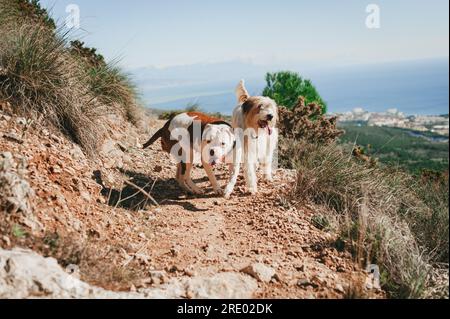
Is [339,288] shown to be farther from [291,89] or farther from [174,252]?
[291,89]

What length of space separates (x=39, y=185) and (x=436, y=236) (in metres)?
4.49

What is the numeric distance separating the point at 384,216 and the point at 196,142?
107 inches

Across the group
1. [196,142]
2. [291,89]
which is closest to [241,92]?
[196,142]

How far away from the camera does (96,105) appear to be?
6328 mm

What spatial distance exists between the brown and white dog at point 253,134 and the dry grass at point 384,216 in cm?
75

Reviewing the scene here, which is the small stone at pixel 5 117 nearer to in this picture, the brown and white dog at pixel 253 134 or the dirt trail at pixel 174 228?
the dirt trail at pixel 174 228

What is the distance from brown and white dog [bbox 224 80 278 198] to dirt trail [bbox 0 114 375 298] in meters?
0.33

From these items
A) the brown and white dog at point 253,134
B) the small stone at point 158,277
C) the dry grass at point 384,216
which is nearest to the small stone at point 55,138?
the brown and white dog at point 253,134

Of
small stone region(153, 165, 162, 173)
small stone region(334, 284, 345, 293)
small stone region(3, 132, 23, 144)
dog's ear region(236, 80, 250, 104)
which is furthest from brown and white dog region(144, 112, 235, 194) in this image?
small stone region(334, 284, 345, 293)

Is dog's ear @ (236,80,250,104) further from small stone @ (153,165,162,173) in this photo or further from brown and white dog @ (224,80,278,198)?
small stone @ (153,165,162,173)

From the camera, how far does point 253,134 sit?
5965 mm

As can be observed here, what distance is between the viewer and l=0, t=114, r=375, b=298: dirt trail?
11.6 ft

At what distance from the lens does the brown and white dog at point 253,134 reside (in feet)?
18.9
